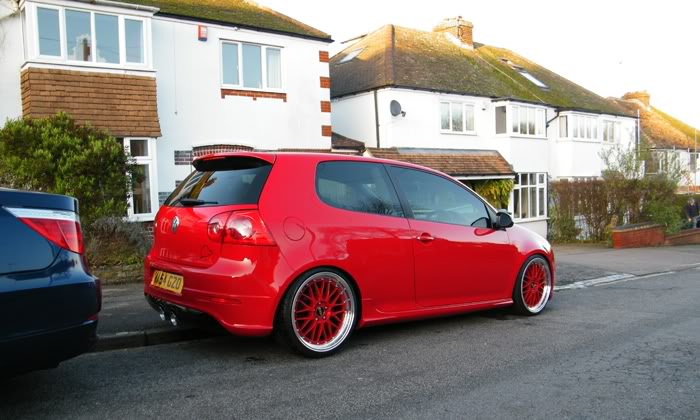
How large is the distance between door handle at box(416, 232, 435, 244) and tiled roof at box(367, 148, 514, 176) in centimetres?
1317

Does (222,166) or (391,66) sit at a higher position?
(391,66)

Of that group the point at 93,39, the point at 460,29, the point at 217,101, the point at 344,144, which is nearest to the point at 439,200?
the point at 93,39

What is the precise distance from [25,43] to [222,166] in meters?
9.85

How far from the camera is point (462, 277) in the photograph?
582cm

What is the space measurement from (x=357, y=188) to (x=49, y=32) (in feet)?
33.0

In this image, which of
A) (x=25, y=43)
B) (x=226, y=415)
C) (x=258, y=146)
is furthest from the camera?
(x=258, y=146)

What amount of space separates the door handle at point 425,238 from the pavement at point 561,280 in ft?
7.25

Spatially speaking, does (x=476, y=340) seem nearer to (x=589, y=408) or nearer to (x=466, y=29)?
(x=589, y=408)

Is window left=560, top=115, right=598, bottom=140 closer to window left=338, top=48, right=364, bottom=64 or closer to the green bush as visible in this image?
window left=338, top=48, right=364, bottom=64

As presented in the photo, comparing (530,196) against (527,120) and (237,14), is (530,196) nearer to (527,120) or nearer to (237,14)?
(527,120)

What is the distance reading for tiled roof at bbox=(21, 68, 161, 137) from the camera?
11977 millimetres

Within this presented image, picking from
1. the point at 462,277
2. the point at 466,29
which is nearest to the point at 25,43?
the point at 462,277

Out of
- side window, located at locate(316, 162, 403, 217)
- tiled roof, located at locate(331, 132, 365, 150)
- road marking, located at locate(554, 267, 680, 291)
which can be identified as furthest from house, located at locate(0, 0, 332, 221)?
road marking, located at locate(554, 267, 680, 291)

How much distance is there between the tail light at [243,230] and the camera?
4.54 metres
